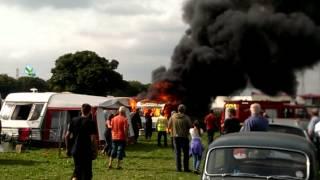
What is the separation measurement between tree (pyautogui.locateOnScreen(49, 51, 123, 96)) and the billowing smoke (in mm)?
36569

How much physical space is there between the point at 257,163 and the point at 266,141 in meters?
0.33

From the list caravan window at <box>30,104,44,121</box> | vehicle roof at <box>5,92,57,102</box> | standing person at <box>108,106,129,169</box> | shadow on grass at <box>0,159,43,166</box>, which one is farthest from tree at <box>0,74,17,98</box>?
standing person at <box>108,106,129,169</box>

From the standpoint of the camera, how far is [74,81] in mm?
75188

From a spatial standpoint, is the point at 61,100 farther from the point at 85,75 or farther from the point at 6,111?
the point at 85,75

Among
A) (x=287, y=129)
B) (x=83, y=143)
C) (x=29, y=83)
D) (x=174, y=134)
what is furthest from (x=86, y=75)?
(x=83, y=143)

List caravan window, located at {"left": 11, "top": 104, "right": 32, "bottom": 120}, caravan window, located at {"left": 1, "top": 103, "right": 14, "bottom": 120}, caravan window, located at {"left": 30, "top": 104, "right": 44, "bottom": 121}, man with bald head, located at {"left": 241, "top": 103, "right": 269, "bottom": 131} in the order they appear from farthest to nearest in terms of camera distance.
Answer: caravan window, located at {"left": 1, "top": 103, "right": 14, "bottom": 120}
caravan window, located at {"left": 11, "top": 104, "right": 32, "bottom": 120}
caravan window, located at {"left": 30, "top": 104, "right": 44, "bottom": 121}
man with bald head, located at {"left": 241, "top": 103, "right": 269, "bottom": 131}

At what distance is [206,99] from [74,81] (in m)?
39.3

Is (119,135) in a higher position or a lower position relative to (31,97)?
lower

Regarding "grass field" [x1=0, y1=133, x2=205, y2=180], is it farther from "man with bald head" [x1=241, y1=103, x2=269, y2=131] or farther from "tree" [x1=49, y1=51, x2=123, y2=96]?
"tree" [x1=49, y1=51, x2=123, y2=96]

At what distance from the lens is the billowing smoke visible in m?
35.9

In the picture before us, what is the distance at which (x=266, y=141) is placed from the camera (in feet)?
25.8

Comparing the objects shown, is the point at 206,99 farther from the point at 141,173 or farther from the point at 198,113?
the point at 141,173

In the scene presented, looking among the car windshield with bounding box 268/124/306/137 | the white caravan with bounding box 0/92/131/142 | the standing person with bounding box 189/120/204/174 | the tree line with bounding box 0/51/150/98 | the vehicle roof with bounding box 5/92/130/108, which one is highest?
the tree line with bounding box 0/51/150/98

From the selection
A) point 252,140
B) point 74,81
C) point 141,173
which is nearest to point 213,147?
point 252,140
